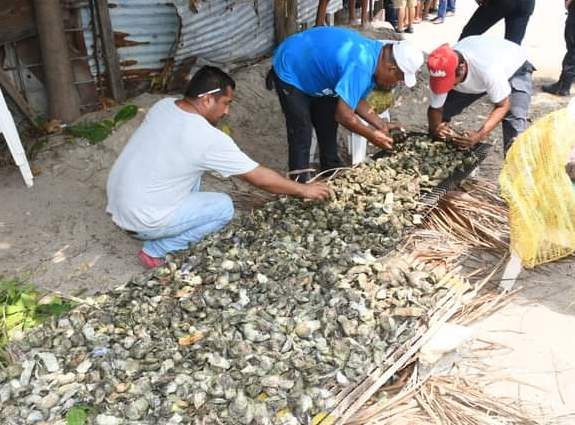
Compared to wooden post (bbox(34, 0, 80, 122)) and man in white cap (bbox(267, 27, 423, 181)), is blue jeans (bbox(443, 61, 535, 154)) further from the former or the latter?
wooden post (bbox(34, 0, 80, 122))

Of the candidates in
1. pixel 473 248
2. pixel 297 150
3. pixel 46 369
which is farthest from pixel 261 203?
pixel 46 369

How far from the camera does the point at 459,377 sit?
2.68m

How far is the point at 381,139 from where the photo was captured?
3.78 m

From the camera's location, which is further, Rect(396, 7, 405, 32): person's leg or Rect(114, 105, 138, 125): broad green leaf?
Rect(396, 7, 405, 32): person's leg

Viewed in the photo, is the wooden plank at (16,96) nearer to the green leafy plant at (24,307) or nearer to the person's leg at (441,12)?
the green leafy plant at (24,307)

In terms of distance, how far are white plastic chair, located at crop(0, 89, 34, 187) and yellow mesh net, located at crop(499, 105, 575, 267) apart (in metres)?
Answer: 3.47

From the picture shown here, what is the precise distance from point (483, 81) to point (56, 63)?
11.8 feet

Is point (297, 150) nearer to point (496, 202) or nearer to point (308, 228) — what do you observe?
point (308, 228)

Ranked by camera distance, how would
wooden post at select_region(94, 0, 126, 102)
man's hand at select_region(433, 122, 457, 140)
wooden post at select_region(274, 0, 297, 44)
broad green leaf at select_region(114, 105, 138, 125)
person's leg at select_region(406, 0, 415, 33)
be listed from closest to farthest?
man's hand at select_region(433, 122, 457, 140), broad green leaf at select_region(114, 105, 138, 125), wooden post at select_region(94, 0, 126, 102), wooden post at select_region(274, 0, 297, 44), person's leg at select_region(406, 0, 415, 33)

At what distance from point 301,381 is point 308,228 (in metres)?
1.12

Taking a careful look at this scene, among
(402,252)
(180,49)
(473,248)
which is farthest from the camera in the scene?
(180,49)

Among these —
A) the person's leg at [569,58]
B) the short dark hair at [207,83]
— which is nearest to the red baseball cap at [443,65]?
the short dark hair at [207,83]

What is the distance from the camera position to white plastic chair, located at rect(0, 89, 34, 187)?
4.11 meters

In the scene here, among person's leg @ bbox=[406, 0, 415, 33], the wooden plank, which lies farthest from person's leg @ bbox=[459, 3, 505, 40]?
person's leg @ bbox=[406, 0, 415, 33]
